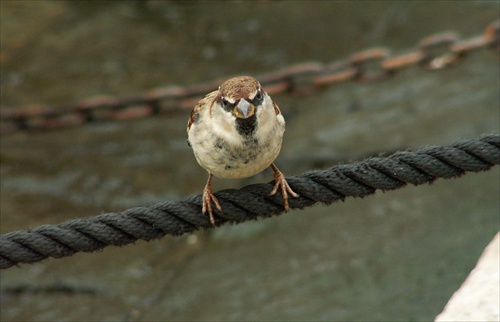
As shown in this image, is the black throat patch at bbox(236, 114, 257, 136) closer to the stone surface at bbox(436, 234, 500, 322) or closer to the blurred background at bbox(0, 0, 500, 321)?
the stone surface at bbox(436, 234, 500, 322)

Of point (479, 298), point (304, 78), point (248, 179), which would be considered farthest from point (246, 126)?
point (248, 179)

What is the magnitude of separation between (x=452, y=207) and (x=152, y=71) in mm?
2961

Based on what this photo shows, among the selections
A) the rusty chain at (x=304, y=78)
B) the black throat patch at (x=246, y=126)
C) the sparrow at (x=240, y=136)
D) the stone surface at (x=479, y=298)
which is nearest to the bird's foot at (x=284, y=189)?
the sparrow at (x=240, y=136)

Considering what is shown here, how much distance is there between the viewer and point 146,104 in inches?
194

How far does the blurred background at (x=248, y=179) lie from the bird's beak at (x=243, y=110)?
5.06 feet

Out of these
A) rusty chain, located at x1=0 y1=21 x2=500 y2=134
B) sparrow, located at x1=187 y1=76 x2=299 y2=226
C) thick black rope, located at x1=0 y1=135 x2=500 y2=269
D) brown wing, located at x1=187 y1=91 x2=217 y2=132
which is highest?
rusty chain, located at x1=0 y1=21 x2=500 y2=134

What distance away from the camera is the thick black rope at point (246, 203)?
2.42 meters

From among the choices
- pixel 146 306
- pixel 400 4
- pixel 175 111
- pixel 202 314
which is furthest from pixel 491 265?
pixel 400 4

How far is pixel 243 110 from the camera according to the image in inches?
96.5

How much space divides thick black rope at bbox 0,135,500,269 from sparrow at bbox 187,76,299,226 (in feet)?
0.15

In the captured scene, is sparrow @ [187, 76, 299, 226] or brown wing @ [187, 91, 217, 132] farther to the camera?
brown wing @ [187, 91, 217, 132]

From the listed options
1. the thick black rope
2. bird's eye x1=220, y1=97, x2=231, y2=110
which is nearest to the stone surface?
the thick black rope

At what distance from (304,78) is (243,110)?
2419 mm

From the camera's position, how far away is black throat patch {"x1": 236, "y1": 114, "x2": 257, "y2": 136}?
247cm
